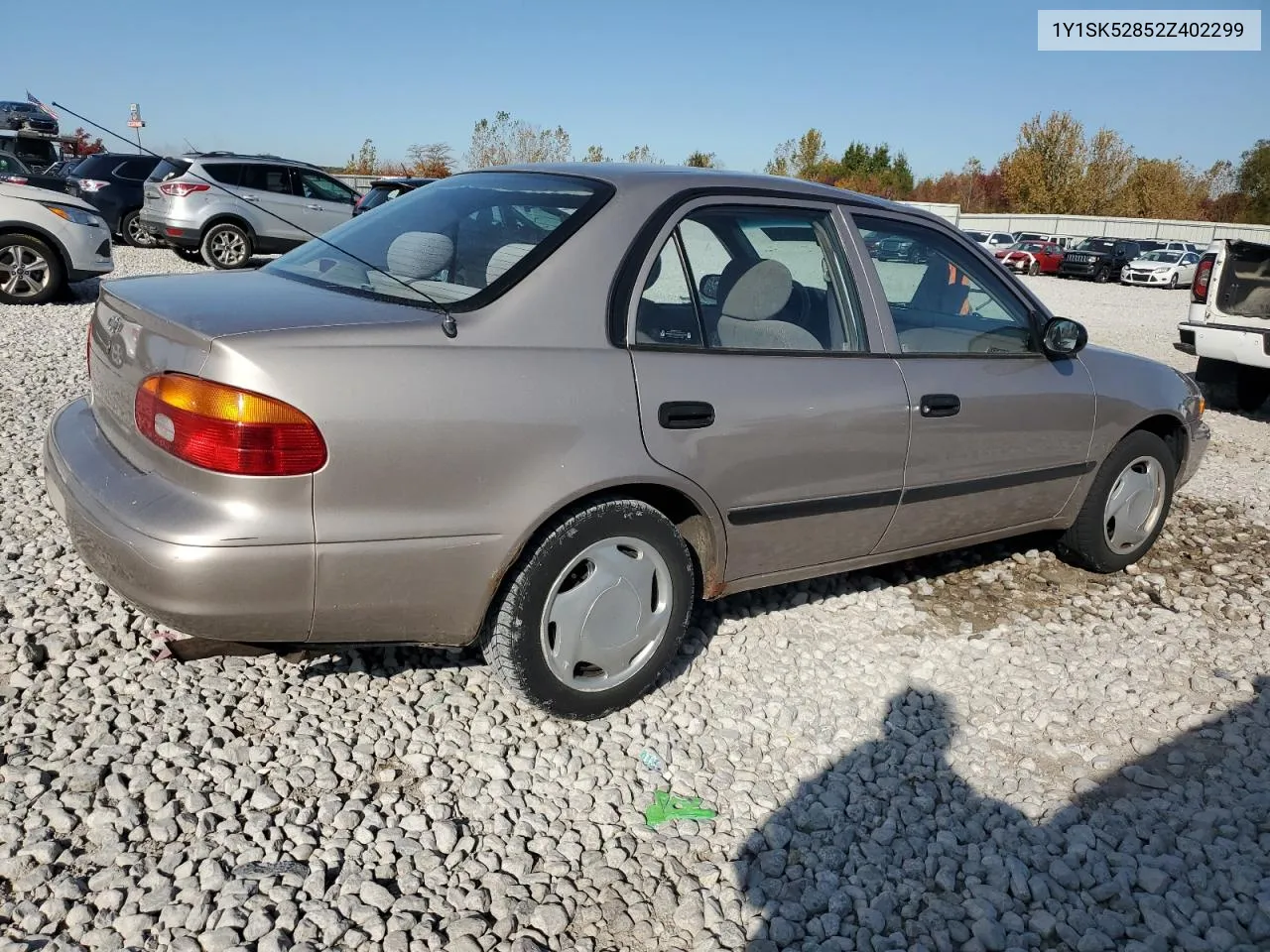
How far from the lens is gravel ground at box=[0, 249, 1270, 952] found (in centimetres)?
236

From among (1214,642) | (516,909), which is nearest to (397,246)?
(516,909)

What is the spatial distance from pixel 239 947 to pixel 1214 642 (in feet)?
12.4

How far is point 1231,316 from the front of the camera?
8.59 m

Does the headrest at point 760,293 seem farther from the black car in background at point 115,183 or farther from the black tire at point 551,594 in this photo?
the black car in background at point 115,183

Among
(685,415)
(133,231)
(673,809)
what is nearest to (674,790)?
(673,809)

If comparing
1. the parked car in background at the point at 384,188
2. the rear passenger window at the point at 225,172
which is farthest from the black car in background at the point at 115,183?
the parked car in background at the point at 384,188

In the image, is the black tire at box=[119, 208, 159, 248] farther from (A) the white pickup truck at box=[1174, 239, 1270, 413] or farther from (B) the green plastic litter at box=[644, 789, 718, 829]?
(B) the green plastic litter at box=[644, 789, 718, 829]

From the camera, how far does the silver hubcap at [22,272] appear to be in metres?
10.4

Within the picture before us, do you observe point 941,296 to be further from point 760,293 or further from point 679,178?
point 679,178

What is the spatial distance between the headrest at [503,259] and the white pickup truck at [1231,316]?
7.43 m

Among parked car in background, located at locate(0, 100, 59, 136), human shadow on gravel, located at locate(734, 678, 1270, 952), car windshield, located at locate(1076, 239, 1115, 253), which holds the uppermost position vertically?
parked car in background, located at locate(0, 100, 59, 136)

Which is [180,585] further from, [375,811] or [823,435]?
[823,435]

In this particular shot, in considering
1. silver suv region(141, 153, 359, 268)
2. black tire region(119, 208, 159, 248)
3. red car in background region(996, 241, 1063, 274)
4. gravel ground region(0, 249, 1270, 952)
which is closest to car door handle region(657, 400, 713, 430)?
gravel ground region(0, 249, 1270, 952)

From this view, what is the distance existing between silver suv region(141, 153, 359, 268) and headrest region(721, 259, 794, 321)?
→ 12.2 metres
